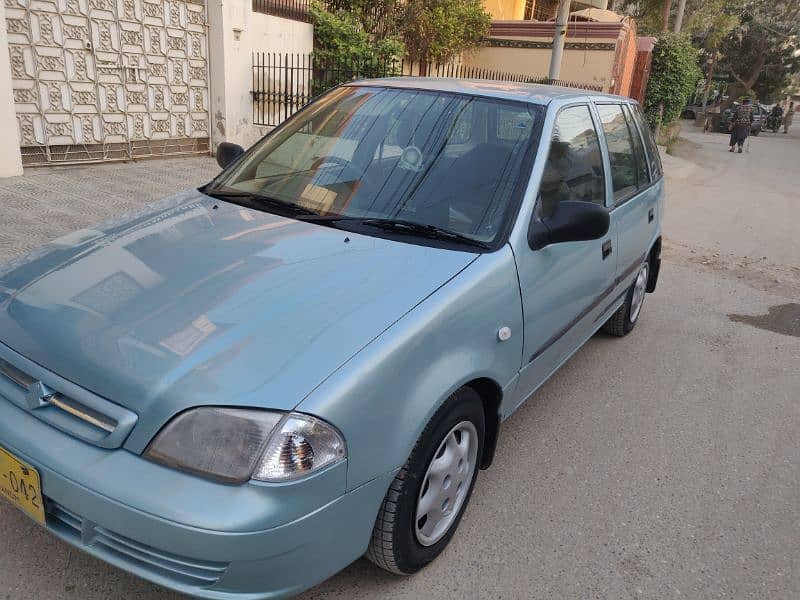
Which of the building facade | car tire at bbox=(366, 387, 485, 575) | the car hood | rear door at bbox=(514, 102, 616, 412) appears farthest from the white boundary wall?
car tire at bbox=(366, 387, 485, 575)

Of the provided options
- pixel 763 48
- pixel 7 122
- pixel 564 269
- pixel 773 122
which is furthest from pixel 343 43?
pixel 763 48

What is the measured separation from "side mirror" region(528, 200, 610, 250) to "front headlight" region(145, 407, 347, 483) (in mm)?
1399

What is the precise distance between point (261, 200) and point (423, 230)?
868 millimetres

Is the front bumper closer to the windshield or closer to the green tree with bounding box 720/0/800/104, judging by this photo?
the windshield

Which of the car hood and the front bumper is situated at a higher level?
the car hood

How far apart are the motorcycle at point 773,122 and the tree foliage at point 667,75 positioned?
25.4 meters

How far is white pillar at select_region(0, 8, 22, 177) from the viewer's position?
22.4ft

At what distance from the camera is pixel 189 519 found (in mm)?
1745

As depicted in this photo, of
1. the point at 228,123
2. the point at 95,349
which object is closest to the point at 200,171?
the point at 228,123

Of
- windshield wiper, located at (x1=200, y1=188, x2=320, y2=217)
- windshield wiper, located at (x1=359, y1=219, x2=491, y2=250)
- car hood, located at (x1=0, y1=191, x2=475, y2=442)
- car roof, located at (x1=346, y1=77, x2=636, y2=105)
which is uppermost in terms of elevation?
car roof, located at (x1=346, y1=77, x2=636, y2=105)

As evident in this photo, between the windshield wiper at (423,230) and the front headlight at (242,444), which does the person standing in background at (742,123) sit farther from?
the front headlight at (242,444)

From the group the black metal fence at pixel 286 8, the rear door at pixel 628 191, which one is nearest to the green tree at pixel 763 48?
the black metal fence at pixel 286 8

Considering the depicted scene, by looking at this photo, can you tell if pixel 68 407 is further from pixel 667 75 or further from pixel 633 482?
pixel 667 75

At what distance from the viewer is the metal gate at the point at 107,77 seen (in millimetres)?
7406
